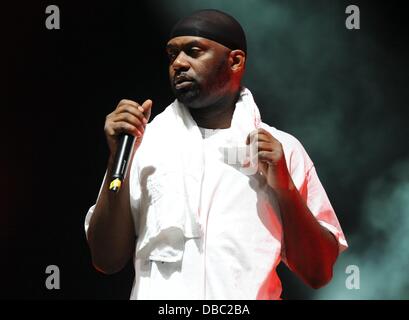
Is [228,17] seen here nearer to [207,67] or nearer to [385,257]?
[207,67]

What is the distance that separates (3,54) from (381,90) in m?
1.24

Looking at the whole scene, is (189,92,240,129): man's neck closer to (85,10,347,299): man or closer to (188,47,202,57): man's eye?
(85,10,347,299): man

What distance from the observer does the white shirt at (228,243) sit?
2268mm

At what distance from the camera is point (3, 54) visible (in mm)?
2918

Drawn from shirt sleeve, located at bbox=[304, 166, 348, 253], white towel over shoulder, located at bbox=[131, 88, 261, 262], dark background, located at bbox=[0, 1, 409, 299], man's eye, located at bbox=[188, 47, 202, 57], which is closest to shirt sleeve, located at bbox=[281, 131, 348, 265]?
shirt sleeve, located at bbox=[304, 166, 348, 253]

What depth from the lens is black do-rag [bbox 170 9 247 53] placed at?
2.45 m

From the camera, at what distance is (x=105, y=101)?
116 inches

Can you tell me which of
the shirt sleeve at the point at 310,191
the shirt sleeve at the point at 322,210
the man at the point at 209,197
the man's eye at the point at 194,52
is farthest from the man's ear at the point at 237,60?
the shirt sleeve at the point at 322,210

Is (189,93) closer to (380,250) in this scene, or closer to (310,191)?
(310,191)

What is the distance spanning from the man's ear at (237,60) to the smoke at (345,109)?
15.6 inches

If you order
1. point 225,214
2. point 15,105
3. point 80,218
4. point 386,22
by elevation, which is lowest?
point 80,218

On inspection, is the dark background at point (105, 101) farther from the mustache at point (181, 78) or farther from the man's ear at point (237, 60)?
the mustache at point (181, 78)

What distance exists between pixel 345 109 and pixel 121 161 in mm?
1031

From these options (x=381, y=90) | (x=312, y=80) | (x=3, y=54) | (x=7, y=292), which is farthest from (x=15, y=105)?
(x=381, y=90)
